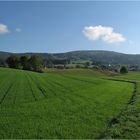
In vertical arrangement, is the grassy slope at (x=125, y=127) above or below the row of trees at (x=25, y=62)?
below

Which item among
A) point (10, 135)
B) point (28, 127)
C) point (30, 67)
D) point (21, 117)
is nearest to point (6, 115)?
point (21, 117)

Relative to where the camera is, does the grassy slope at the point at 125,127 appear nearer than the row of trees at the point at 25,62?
Yes

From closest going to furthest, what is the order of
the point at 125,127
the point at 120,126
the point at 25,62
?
the point at 125,127 → the point at 120,126 → the point at 25,62

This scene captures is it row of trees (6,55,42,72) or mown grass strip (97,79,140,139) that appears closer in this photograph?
mown grass strip (97,79,140,139)

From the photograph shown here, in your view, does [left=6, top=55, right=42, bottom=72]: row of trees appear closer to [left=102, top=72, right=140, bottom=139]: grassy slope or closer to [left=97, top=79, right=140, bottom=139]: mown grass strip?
[left=97, top=79, right=140, bottom=139]: mown grass strip

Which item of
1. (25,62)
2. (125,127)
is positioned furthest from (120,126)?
(25,62)

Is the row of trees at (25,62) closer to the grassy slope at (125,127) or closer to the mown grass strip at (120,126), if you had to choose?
the mown grass strip at (120,126)

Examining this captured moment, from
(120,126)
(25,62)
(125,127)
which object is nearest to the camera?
(125,127)

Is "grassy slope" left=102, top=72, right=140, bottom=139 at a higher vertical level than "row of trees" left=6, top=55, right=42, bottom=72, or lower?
lower

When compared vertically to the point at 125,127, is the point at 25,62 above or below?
above

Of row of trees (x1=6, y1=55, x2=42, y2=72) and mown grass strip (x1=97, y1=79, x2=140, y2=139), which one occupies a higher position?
row of trees (x1=6, y1=55, x2=42, y2=72)

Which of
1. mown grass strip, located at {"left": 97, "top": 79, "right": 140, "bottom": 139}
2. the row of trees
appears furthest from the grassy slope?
the row of trees

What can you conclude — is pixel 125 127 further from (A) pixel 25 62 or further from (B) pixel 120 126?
(A) pixel 25 62

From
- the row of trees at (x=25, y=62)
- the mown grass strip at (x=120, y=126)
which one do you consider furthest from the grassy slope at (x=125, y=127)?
the row of trees at (x=25, y=62)
